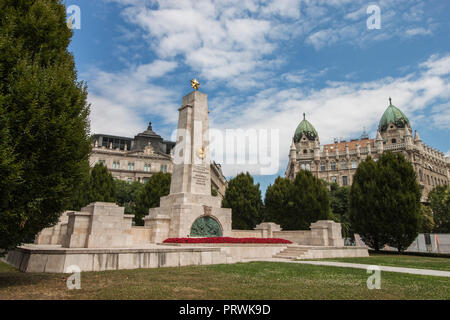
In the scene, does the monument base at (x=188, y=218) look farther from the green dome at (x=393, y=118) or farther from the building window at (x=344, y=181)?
the green dome at (x=393, y=118)

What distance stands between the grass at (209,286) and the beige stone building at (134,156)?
73.9m

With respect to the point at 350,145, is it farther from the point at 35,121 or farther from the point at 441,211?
the point at 35,121

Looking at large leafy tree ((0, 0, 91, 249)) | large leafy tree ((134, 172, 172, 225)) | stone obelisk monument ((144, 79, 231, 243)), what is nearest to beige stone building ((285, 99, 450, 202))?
large leafy tree ((134, 172, 172, 225))

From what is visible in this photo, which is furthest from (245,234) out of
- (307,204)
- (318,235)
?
(307,204)

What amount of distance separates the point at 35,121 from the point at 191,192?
596 inches

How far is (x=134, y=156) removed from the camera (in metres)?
86.9

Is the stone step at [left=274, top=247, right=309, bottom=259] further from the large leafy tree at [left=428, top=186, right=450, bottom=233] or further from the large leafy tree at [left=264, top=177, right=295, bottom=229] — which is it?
the large leafy tree at [left=428, top=186, right=450, bottom=233]

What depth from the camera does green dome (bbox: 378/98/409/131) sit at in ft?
344

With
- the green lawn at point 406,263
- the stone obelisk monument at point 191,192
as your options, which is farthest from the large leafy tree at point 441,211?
the stone obelisk monument at point 191,192

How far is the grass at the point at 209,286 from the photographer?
727 cm

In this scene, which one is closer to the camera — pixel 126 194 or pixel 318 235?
pixel 318 235

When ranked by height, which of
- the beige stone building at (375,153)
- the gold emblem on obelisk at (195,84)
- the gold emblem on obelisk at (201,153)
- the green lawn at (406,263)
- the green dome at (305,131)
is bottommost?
the green lawn at (406,263)
